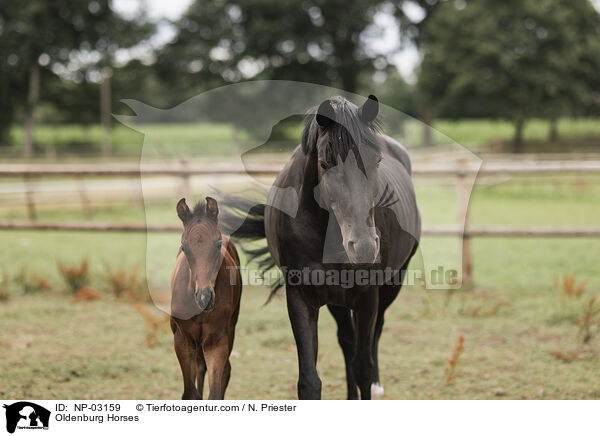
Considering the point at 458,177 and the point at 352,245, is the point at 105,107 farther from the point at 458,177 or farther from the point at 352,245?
the point at 352,245

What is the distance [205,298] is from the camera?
2014 mm

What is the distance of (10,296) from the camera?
637 cm

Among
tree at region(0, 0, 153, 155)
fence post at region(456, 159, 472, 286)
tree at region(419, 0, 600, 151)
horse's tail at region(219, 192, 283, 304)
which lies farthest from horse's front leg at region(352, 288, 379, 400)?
tree at region(0, 0, 153, 155)

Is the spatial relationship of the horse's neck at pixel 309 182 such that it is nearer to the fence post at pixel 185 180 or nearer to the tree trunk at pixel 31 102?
the fence post at pixel 185 180

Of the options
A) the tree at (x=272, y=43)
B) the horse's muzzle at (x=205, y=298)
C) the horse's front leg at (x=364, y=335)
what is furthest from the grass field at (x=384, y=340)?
the tree at (x=272, y=43)

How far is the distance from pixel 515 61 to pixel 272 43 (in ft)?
38.7

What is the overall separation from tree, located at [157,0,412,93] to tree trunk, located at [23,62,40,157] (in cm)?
660

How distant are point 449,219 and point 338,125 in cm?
646

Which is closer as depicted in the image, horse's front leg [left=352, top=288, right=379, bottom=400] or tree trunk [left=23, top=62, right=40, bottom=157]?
horse's front leg [left=352, top=288, right=379, bottom=400]

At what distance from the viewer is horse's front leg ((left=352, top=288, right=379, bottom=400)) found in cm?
248

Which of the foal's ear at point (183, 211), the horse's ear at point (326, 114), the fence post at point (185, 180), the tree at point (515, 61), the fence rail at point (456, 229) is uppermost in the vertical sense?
the tree at point (515, 61)

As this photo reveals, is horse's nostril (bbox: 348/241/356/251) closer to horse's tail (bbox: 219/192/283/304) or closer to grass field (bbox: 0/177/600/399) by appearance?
horse's tail (bbox: 219/192/283/304)

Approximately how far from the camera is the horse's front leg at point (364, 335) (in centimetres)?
248

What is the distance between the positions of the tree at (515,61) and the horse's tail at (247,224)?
80.3ft
